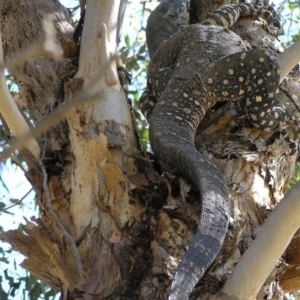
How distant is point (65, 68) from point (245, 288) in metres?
2.03

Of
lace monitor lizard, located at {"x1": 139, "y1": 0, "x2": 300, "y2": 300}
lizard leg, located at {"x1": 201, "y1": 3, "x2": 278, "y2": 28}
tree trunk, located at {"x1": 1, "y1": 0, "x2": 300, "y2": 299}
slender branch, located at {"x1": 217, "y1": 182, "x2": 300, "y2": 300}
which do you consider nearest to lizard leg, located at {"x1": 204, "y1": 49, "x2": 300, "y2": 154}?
lace monitor lizard, located at {"x1": 139, "y1": 0, "x2": 300, "y2": 300}

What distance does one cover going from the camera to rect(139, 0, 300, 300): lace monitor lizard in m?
2.72

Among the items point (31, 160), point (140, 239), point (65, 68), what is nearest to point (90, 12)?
point (65, 68)

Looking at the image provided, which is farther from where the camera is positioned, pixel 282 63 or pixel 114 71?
pixel 282 63

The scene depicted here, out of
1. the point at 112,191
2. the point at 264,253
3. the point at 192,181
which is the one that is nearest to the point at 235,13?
the point at 192,181

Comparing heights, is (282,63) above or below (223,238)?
above

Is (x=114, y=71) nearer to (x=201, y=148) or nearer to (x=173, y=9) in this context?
(x=201, y=148)

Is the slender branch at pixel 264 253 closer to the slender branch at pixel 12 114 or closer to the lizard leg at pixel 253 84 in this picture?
the slender branch at pixel 12 114

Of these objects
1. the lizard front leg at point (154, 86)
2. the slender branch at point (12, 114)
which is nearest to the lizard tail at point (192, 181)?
the lizard front leg at point (154, 86)

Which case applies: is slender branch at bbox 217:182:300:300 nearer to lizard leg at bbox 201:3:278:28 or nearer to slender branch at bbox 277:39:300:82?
slender branch at bbox 277:39:300:82

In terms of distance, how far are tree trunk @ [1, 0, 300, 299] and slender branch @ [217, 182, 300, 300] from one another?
20 centimetres

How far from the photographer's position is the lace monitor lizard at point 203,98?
2.72 meters

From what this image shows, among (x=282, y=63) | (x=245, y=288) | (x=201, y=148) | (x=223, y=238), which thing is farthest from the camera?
(x=282, y=63)

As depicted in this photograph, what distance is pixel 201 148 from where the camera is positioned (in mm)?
3633
